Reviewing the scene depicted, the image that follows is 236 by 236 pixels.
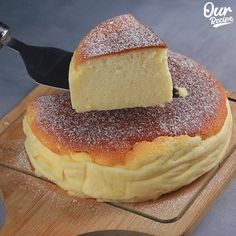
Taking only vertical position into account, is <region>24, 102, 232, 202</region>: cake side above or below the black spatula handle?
below

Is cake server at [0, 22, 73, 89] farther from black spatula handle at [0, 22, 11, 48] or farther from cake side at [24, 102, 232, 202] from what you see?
cake side at [24, 102, 232, 202]

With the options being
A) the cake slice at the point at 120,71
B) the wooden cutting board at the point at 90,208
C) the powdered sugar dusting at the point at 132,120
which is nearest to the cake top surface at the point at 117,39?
the cake slice at the point at 120,71

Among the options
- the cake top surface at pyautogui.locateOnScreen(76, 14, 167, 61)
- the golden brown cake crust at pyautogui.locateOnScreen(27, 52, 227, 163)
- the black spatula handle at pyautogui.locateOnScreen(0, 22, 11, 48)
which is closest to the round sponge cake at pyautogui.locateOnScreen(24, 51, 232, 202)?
the golden brown cake crust at pyautogui.locateOnScreen(27, 52, 227, 163)

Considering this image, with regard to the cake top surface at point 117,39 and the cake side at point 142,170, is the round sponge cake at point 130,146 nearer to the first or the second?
the cake side at point 142,170

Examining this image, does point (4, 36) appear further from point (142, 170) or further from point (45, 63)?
point (142, 170)

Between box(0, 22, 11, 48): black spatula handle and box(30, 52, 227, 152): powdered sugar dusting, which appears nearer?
box(30, 52, 227, 152): powdered sugar dusting

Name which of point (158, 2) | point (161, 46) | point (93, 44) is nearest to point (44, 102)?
point (93, 44)
